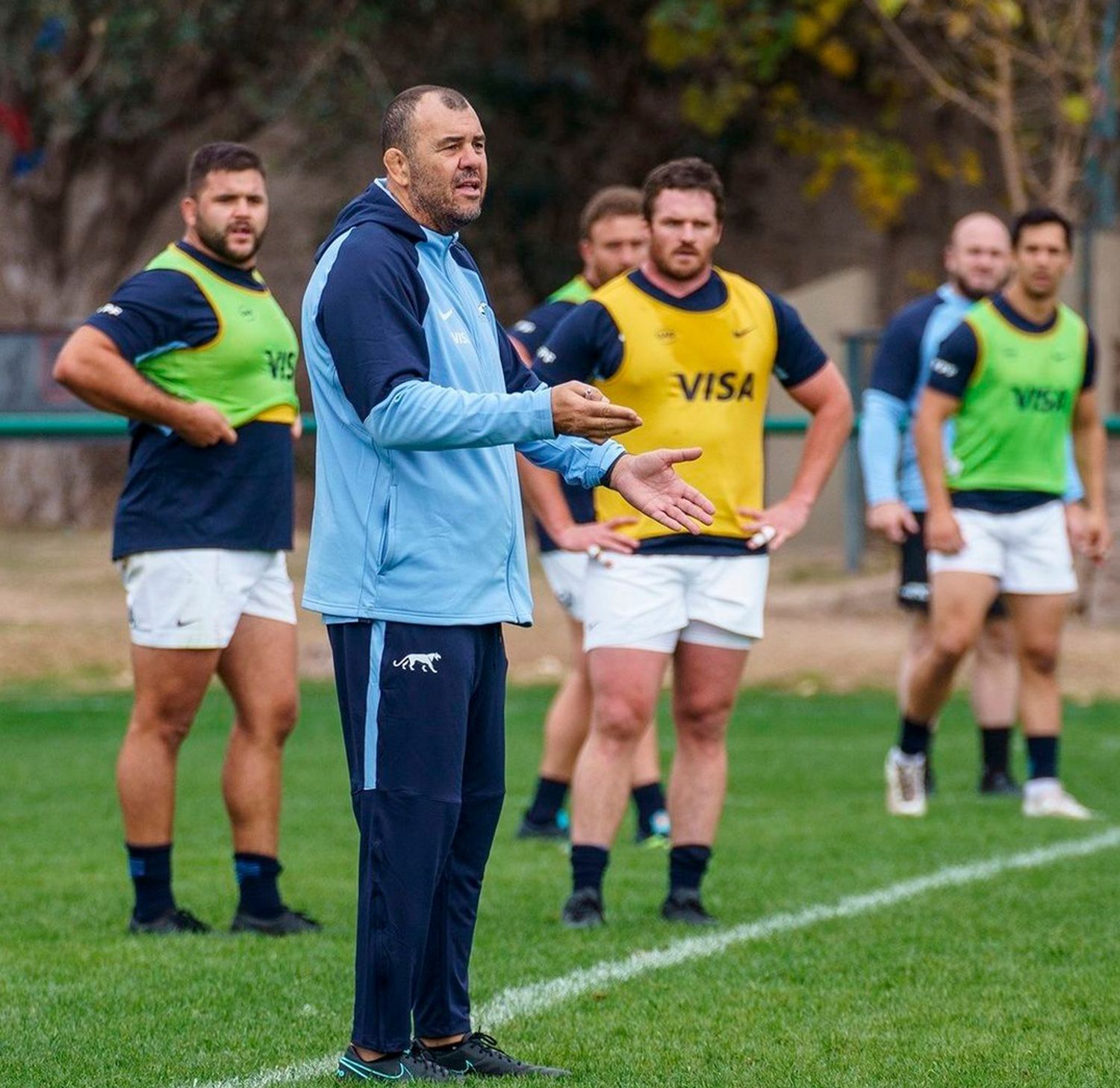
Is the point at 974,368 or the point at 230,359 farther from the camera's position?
the point at 974,368

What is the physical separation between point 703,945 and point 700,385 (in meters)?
1.76

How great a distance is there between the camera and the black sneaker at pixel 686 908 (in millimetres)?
6922

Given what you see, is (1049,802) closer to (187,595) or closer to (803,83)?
(187,595)

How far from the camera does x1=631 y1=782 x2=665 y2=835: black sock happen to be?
890cm

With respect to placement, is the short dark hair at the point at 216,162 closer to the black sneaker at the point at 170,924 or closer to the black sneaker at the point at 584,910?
the black sneaker at the point at 170,924

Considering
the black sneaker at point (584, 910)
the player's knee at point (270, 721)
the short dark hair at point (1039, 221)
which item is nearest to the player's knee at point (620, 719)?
the black sneaker at point (584, 910)

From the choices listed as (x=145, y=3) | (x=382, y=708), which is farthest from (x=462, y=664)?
(x=145, y=3)

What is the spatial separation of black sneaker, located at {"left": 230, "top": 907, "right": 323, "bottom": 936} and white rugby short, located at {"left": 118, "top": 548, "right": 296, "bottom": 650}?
0.89m

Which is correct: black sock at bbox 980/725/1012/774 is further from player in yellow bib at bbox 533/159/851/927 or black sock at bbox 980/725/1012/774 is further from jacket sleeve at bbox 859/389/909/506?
player in yellow bib at bbox 533/159/851/927

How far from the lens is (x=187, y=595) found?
6609 mm

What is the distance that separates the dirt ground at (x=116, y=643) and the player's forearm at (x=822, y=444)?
7.61m

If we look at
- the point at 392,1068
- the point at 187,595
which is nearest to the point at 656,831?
the point at 187,595

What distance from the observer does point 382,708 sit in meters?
4.66

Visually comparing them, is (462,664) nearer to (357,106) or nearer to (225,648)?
(225,648)
